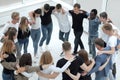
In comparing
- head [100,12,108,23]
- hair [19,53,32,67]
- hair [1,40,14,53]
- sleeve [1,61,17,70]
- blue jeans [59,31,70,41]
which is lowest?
blue jeans [59,31,70,41]

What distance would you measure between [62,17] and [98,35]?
A: 34.0 inches

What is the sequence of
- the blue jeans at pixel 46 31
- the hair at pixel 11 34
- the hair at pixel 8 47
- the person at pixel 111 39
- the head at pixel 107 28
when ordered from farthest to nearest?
the blue jeans at pixel 46 31 → the hair at pixel 11 34 → the head at pixel 107 28 → the person at pixel 111 39 → the hair at pixel 8 47

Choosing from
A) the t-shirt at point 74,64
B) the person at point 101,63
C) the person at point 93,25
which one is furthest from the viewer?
the person at point 93,25

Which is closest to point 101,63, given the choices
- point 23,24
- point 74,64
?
point 74,64

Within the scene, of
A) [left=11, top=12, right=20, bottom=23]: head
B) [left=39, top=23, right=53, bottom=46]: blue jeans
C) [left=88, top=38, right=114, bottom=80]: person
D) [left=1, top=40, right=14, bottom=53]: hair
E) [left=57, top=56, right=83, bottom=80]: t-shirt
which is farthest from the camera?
[left=39, top=23, right=53, bottom=46]: blue jeans

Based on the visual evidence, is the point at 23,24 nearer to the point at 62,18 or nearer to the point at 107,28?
the point at 62,18

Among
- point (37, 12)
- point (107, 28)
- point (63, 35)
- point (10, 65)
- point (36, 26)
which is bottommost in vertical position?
point (63, 35)

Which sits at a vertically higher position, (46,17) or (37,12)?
(37,12)

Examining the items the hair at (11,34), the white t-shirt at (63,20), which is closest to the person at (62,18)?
the white t-shirt at (63,20)

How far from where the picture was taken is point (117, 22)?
7.04m

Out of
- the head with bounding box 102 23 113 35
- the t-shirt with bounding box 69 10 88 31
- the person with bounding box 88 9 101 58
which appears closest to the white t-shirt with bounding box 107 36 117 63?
the head with bounding box 102 23 113 35

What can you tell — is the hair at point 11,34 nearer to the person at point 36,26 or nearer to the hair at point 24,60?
the person at point 36,26

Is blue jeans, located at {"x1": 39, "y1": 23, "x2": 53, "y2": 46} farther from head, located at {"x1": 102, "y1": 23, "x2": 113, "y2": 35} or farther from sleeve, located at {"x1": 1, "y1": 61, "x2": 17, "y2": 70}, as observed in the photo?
sleeve, located at {"x1": 1, "y1": 61, "x2": 17, "y2": 70}

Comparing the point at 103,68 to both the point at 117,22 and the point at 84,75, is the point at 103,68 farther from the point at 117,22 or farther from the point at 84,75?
the point at 117,22
